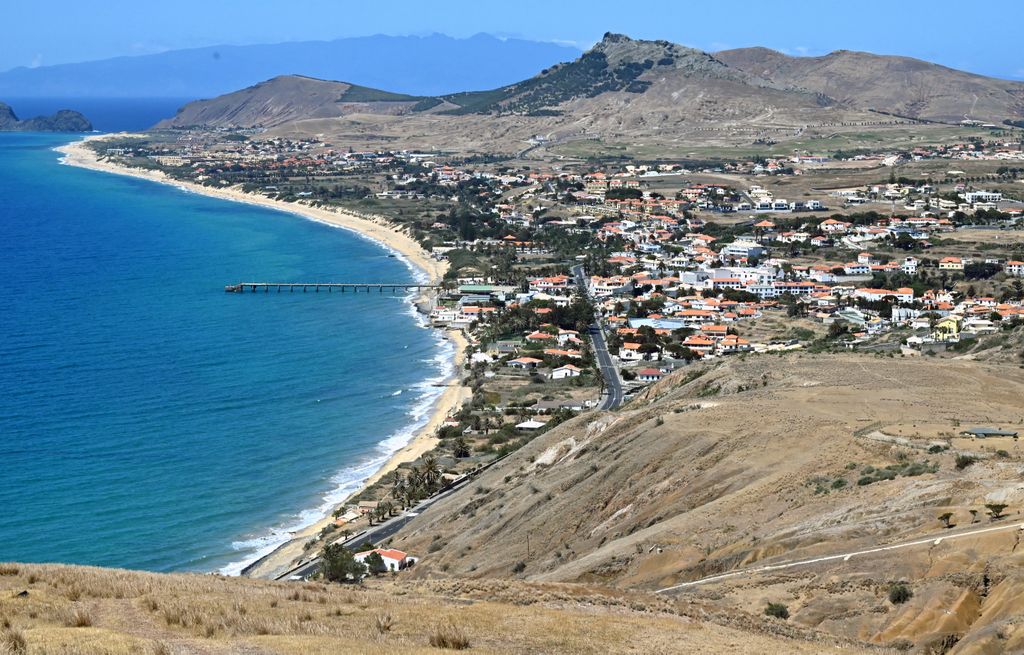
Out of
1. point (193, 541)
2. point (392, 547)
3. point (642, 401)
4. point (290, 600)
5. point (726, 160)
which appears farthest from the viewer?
point (726, 160)

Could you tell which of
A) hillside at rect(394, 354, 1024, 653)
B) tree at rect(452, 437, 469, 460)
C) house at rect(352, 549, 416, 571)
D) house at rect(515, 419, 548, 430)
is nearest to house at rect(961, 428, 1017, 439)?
hillside at rect(394, 354, 1024, 653)

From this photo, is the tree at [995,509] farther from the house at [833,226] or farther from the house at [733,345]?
the house at [833,226]

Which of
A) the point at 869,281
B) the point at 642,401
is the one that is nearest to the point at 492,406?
the point at 642,401

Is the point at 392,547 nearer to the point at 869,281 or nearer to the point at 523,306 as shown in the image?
the point at 523,306

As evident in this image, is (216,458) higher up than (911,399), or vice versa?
(911,399)

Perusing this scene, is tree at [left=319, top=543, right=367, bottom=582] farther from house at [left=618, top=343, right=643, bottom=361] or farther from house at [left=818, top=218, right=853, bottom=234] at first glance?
house at [left=818, top=218, right=853, bottom=234]

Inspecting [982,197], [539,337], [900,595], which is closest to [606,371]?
[539,337]
